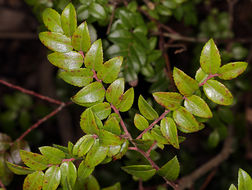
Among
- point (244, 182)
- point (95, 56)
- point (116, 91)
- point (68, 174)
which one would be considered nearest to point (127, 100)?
point (116, 91)

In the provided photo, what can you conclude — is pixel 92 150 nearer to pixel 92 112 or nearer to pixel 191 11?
pixel 92 112

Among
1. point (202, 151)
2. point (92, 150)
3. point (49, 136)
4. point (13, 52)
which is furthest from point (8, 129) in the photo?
point (202, 151)

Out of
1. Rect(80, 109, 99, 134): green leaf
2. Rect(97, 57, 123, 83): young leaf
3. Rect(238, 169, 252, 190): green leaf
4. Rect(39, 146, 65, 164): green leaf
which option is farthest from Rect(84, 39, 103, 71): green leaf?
Rect(238, 169, 252, 190): green leaf

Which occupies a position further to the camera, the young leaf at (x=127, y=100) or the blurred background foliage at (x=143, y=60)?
the blurred background foliage at (x=143, y=60)

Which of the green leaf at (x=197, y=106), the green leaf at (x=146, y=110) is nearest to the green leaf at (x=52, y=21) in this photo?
the green leaf at (x=146, y=110)

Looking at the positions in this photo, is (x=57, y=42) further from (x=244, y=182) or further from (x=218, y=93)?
(x=244, y=182)

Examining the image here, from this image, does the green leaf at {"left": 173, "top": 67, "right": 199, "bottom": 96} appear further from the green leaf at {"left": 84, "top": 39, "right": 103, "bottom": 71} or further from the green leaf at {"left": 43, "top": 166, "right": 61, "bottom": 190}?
the green leaf at {"left": 43, "top": 166, "right": 61, "bottom": 190}

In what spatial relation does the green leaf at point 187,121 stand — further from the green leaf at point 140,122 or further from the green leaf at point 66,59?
the green leaf at point 66,59
